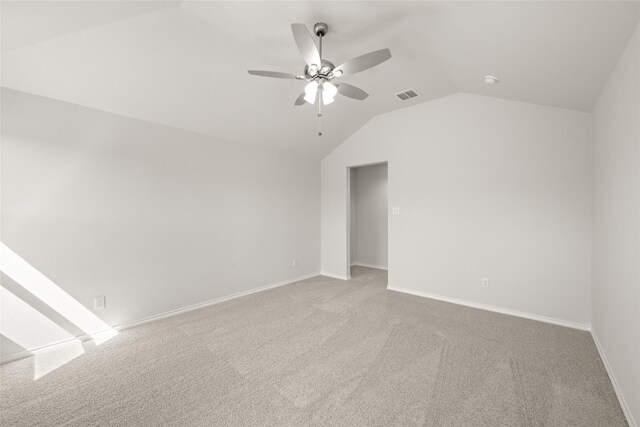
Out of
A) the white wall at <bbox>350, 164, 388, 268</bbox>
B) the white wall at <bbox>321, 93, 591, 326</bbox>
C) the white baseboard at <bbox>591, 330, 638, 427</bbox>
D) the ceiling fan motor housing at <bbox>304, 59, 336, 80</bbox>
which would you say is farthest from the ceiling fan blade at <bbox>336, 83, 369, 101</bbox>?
the white wall at <bbox>350, 164, 388, 268</bbox>

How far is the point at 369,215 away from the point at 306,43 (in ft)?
15.3

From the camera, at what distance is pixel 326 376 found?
2031mm

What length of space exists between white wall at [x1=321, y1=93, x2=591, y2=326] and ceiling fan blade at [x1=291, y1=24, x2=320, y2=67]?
2.65 metres

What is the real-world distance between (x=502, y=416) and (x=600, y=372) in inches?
46.2

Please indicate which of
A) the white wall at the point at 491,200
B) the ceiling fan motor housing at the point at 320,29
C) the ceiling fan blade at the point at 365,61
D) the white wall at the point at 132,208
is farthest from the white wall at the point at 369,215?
the ceiling fan blade at the point at 365,61

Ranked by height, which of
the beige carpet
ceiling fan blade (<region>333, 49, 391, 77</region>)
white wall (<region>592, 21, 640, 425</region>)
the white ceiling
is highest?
the white ceiling

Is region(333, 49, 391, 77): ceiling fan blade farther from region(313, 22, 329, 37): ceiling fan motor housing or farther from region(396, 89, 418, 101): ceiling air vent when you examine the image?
region(396, 89, 418, 101): ceiling air vent

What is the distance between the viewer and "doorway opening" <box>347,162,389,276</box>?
19.1 ft

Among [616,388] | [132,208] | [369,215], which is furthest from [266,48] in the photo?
[369,215]

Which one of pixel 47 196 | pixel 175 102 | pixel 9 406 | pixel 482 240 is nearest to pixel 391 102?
pixel 482 240

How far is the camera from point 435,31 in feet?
6.88

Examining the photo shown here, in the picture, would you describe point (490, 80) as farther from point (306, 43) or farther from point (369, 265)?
point (369, 265)

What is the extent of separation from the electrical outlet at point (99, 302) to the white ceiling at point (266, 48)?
197 centimetres

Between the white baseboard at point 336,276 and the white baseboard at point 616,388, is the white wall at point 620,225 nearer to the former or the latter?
the white baseboard at point 616,388
